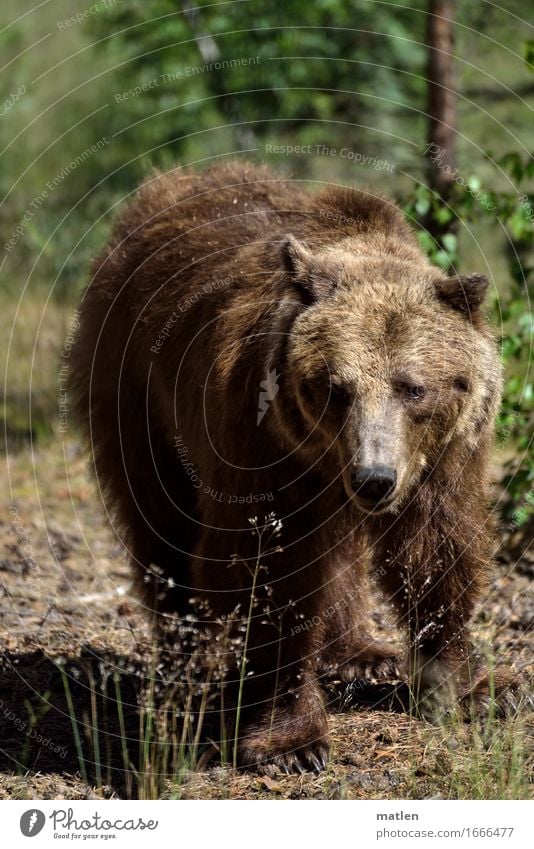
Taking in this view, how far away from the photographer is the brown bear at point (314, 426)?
4812 mm

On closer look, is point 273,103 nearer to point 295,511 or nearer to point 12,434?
point 12,434

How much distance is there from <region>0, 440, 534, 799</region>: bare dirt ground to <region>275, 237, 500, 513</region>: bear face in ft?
4.09

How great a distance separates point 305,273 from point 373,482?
111 cm

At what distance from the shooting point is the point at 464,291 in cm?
493

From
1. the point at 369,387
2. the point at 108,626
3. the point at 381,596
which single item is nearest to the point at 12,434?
the point at 108,626

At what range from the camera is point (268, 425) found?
5.05m

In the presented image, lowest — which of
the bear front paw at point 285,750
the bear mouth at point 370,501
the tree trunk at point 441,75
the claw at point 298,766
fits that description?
the claw at point 298,766

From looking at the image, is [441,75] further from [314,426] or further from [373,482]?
[373,482]

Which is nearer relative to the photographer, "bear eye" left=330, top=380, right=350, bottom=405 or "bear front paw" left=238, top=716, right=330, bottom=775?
"bear eye" left=330, top=380, right=350, bottom=405

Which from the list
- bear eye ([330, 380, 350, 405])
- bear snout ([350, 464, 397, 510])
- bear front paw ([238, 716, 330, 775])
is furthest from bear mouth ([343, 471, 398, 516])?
bear front paw ([238, 716, 330, 775])

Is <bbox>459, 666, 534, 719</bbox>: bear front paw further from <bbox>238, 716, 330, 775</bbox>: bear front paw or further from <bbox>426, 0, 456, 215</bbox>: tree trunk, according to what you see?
<bbox>426, 0, 456, 215</bbox>: tree trunk

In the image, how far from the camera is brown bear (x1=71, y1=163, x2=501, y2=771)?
15.8 ft

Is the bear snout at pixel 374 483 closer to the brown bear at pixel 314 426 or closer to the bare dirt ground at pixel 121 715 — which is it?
the brown bear at pixel 314 426

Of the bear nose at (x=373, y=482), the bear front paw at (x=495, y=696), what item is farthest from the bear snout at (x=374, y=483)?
the bear front paw at (x=495, y=696)
